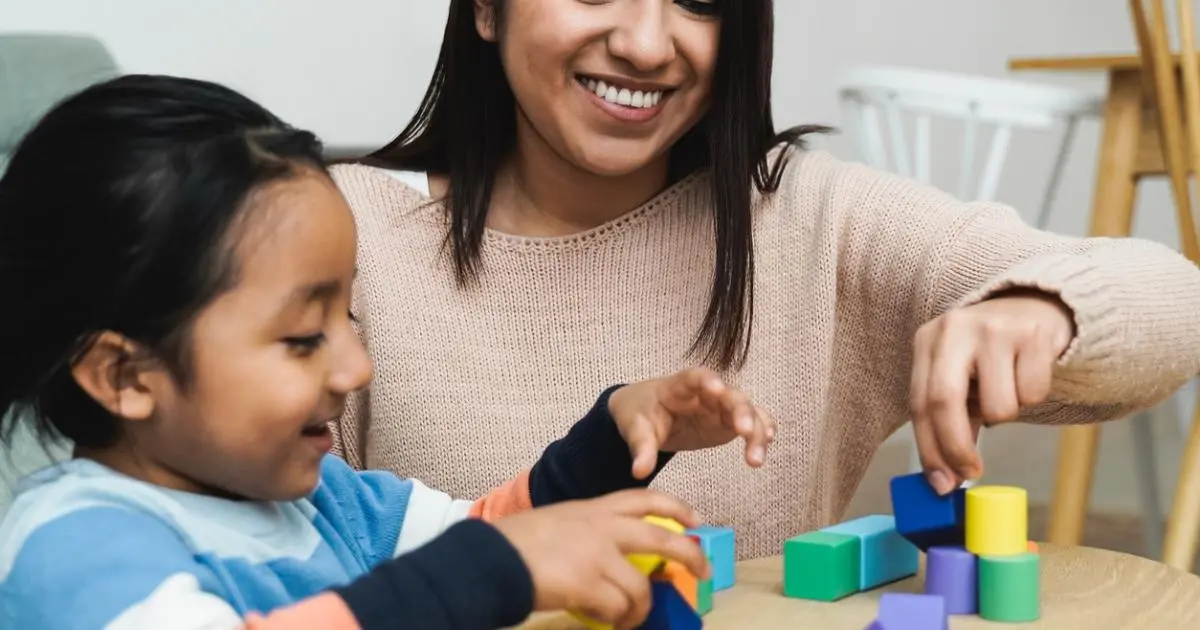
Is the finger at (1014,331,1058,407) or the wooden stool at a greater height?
the finger at (1014,331,1058,407)

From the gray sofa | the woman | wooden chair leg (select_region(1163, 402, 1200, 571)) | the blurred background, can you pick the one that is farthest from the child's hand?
wooden chair leg (select_region(1163, 402, 1200, 571))

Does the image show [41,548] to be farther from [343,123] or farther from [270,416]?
[343,123]

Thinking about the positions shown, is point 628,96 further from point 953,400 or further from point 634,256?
point 953,400

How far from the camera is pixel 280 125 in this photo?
3.12 ft

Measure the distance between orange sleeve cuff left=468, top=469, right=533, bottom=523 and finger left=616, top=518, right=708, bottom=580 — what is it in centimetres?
32

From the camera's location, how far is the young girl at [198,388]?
768 millimetres

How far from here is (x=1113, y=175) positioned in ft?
7.04

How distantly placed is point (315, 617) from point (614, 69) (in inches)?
29.0

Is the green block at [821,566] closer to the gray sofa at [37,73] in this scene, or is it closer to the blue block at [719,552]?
the blue block at [719,552]

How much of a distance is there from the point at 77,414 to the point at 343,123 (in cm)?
142

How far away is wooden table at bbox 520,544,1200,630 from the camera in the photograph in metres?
0.87

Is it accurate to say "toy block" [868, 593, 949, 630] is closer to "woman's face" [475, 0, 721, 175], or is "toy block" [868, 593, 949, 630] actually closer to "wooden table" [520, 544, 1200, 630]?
"wooden table" [520, 544, 1200, 630]


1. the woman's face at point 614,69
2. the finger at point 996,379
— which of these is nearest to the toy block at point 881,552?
the finger at point 996,379

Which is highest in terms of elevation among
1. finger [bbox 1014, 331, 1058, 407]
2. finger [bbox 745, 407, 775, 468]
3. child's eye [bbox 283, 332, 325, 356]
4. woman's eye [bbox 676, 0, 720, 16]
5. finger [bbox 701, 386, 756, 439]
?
woman's eye [bbox 676, 0, 720, 16]
